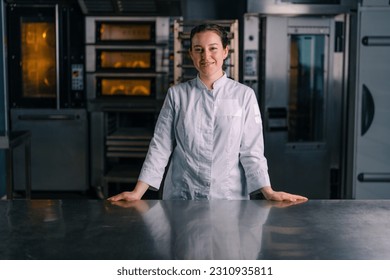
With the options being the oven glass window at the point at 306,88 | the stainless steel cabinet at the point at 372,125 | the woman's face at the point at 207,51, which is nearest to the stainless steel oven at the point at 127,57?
the oven glass window at the point at 306,88

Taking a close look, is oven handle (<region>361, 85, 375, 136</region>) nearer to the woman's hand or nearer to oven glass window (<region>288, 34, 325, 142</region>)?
oven glass window (<region>288, 34, 325, 142</region>)

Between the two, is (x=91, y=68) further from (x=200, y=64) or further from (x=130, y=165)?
(x=200, y=64)

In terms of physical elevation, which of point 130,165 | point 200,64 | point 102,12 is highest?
point 102,12

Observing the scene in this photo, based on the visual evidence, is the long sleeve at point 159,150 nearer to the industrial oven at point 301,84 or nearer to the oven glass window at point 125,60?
the industrial oven at point 301,84

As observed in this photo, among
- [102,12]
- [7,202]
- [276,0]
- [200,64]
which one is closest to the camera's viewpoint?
[7,202]

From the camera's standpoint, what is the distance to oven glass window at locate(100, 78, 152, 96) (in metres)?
5.16

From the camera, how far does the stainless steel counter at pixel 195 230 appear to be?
4.46 ft

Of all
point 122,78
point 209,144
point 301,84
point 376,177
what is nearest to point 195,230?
point 209,144

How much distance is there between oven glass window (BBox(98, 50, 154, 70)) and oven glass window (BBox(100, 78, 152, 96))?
13 cm

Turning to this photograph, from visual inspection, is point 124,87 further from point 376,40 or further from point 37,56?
point 376,40

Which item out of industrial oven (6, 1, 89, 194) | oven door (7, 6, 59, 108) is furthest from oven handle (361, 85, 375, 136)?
oven door (7, 6, 59, 108)

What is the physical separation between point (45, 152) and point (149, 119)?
102 centimetres
